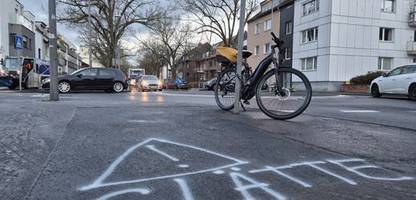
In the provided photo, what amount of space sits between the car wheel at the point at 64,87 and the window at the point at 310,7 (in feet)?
79.5

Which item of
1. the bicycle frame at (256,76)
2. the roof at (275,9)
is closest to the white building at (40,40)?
the roof at (275,9)

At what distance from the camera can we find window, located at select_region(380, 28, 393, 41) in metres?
37.7

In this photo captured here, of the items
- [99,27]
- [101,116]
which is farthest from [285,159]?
[99,27]

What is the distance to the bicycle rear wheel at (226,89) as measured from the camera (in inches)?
320

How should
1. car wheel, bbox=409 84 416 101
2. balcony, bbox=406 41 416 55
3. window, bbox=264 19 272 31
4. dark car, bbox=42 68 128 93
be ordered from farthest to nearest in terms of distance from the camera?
window, bbox=264 19 272 31 < balcony, bbox=406 41 416 55 < dark car, bbox=42 68 128 93 < car wheel, bbox=409 84 416 101

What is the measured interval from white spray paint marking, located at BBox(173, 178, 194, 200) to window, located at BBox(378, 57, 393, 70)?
3759cm

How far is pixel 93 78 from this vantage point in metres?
23.0

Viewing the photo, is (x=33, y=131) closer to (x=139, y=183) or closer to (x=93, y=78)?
(x=139, y=183)

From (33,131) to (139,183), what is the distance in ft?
8.55

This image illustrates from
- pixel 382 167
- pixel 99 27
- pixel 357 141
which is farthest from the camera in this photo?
pixel 99 27

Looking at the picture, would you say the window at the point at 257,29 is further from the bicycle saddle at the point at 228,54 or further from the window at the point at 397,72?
the bicycle saddle at the point at 228,54

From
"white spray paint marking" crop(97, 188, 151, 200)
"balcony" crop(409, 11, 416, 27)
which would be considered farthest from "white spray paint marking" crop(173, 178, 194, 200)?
"balcony" crop(409, 11, 416, 27)

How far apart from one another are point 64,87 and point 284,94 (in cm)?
1781

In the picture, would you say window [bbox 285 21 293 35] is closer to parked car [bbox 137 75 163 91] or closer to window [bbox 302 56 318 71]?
window [bbox 302 56 318 71]
